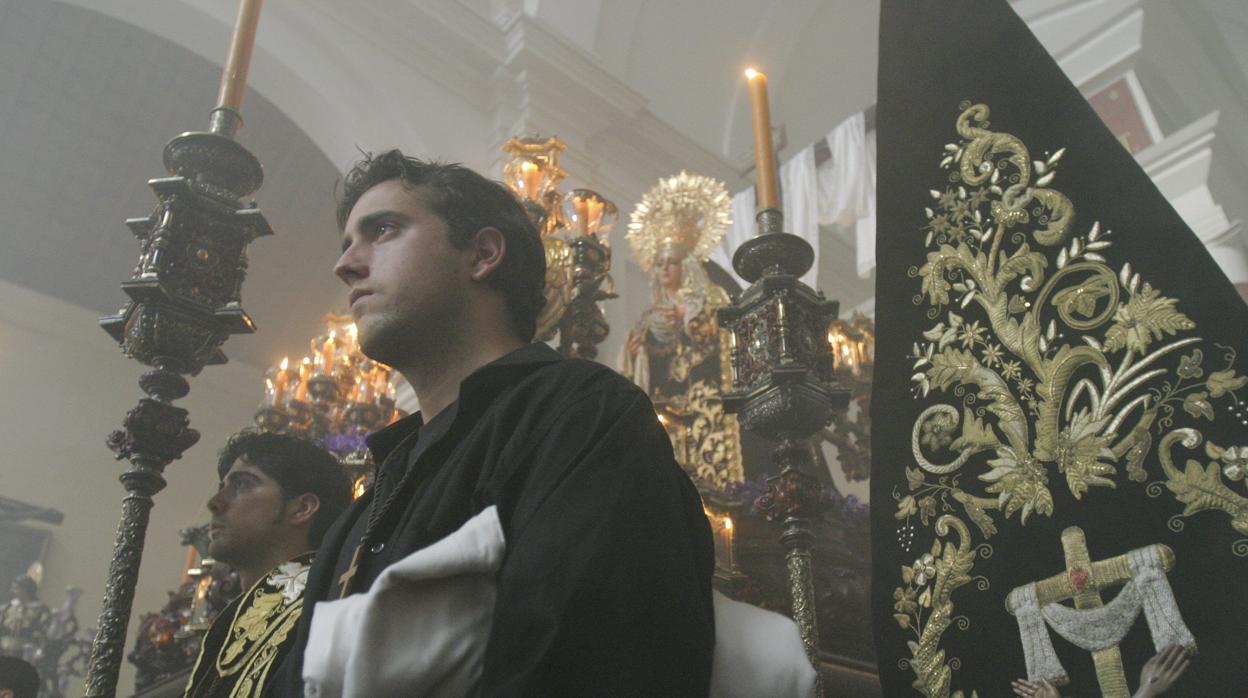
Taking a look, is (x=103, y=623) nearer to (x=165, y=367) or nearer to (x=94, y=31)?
(x=165, y=367)

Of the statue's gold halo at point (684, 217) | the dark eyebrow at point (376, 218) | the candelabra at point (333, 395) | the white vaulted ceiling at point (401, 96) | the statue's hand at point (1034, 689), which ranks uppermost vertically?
the white vaulted ceiling at point (401, 96)

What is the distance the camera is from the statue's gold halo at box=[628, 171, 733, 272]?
4.16 m

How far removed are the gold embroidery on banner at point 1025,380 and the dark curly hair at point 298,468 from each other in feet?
4.67

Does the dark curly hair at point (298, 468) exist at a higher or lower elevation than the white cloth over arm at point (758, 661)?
higher

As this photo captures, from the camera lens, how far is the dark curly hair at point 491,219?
123 cm

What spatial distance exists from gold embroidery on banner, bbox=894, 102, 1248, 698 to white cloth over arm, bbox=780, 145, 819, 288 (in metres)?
3.64

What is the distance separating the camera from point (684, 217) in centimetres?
418

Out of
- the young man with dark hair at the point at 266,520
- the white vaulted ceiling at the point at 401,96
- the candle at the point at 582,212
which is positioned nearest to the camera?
the young man with dark hair at the point at 266,520

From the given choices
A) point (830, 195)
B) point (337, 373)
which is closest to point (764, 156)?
point (337, 373)

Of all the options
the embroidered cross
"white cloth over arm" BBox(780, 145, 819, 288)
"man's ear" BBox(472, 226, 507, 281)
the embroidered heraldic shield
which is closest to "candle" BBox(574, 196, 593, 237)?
the embroidered heraldic shield

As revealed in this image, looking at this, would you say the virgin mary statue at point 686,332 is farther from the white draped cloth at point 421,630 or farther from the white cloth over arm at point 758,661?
the white draped cloth at point 421,630

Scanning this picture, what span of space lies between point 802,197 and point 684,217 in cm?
149

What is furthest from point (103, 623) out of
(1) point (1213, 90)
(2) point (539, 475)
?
(1) point (1213, 90)

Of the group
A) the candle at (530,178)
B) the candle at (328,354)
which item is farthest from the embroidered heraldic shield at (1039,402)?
the candle at (328,354)
